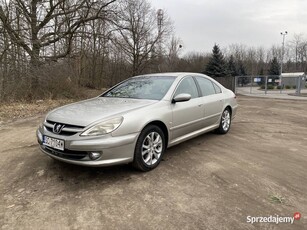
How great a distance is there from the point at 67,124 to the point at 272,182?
2842 millimetres

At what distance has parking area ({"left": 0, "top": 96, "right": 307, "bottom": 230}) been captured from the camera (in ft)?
8.91

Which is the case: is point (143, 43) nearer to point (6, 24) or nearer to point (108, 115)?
point (6, 24)

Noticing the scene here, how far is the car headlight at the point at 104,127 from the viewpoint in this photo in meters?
3.36

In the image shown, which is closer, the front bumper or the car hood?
the front bumper

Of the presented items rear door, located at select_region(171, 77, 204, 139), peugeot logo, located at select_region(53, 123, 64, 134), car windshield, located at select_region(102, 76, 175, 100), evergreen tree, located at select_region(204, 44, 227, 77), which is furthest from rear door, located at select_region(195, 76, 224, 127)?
evergreen tree, located at select_region(204, 44, 227, 77)

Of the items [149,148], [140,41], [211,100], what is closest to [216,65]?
[140,41]

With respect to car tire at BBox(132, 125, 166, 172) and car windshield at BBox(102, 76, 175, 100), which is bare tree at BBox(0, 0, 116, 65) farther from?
car tire at BBox(132, 125, 166, 172)

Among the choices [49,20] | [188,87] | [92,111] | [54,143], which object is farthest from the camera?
[49,20]

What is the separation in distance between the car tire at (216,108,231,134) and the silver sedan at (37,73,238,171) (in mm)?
696

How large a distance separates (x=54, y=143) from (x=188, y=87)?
259 centimetres

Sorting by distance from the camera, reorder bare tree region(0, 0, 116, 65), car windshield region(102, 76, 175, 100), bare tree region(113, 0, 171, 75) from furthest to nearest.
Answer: bare tree region(113, 0, 171, 75) < bare tree region(0, 0, 116, 65) < car windshield region(102, 76, 175, 100)

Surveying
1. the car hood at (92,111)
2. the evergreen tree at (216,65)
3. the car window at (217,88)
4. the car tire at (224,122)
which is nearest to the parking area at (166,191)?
the car hood at (92,111)

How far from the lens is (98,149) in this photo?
3332mm

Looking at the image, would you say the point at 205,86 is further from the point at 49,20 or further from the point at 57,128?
the point at 49,20
